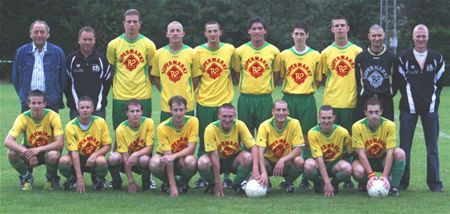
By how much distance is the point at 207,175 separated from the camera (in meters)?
7.36

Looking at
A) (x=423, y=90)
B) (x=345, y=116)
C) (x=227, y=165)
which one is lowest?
(x=227, y=165)

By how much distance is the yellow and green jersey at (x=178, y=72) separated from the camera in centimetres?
802

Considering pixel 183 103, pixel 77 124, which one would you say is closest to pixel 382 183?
pixel 183 103

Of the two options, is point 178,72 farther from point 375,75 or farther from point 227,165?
point 375,75

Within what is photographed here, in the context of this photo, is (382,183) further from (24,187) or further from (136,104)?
(24,187)

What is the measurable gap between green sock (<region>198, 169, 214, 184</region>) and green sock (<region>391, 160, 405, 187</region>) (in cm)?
179

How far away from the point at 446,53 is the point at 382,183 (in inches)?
1102

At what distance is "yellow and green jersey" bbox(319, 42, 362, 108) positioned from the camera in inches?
308

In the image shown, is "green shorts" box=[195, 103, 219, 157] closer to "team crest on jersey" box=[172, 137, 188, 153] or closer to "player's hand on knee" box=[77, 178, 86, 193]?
"team crest on jersey" box=[172, 137, 188, 153]

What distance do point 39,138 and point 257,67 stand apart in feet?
7.94

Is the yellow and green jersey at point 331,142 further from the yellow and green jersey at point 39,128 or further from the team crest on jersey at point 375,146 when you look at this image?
the yellow and green jersey at point 39,128

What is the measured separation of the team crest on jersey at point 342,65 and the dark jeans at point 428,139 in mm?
718

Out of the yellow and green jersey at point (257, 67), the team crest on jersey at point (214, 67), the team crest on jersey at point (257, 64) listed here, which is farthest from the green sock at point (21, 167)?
the team crest on jersey at point (257, 64)

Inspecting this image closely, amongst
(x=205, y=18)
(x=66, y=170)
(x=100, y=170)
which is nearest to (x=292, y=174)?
(x=100, y=170)
